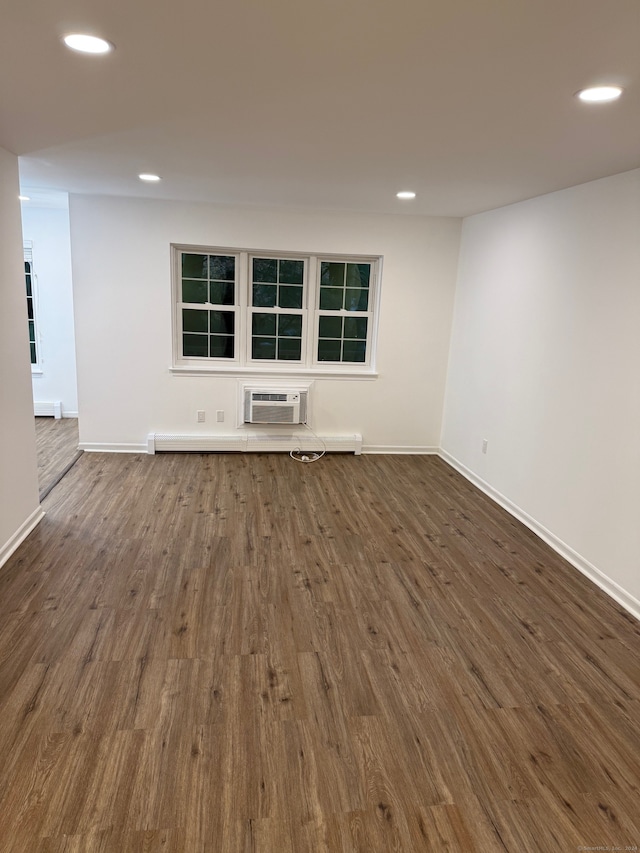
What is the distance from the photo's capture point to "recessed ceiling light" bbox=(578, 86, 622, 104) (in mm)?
1901

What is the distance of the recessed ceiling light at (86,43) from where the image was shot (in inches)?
65.8

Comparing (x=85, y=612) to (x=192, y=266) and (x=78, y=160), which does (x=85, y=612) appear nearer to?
(x=78, y=160)

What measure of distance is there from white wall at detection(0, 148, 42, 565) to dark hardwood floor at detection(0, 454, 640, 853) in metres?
0.25

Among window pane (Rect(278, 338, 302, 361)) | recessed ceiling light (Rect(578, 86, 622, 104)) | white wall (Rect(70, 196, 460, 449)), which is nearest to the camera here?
recessed ceiling light (Rect(578, 86, 622, 104))

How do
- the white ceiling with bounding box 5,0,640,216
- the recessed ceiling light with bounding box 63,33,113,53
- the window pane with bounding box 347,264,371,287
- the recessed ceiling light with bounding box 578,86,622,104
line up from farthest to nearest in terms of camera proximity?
1. the window pane with bounding box 347,264,371,287
2. the recessed ceiling light with bounding box 578,86,622,104
3. the recessed ceiling light with bounding box 63,33,113,53
4. the white ceiling with bounding box 5,0,640,216

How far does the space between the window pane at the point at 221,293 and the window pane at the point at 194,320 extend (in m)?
0.17

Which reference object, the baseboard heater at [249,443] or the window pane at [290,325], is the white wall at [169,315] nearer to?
the baseboard heater at [249,443]

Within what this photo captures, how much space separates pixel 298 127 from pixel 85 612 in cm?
262

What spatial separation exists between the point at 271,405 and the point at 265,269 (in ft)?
4.56

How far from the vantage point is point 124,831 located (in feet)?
5.42

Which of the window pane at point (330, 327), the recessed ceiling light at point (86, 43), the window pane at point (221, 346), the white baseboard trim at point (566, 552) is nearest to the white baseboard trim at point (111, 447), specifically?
the window pane at point (221, 346)

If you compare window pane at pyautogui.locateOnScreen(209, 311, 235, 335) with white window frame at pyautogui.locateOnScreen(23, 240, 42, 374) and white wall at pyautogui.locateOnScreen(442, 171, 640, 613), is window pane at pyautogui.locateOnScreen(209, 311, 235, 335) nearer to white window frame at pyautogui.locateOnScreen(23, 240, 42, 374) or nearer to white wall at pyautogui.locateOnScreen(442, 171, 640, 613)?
white wall at pyautogui.locateOnScreen(442, 171, 640, 613)

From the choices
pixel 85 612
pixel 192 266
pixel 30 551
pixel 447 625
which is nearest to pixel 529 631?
pixel 447 625

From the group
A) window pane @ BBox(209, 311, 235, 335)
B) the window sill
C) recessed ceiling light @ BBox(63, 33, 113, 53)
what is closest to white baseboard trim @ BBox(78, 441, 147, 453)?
the window sill
